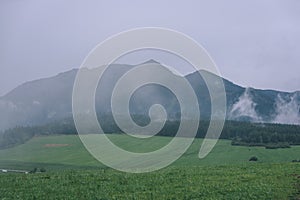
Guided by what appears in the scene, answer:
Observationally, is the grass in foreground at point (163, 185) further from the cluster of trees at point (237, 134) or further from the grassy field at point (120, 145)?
the cluster of trees at point (237, 134)

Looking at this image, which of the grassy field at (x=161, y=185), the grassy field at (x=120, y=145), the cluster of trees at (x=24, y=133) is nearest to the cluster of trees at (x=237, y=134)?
the cluster of trees at (x=24, y=133)

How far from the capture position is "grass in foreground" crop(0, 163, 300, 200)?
2492 centimetres

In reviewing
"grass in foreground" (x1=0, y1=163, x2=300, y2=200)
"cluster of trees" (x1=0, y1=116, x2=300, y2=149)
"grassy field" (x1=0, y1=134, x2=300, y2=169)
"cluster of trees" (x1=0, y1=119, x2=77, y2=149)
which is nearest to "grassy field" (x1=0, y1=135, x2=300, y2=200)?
"grass in foreground" (x1=0, y1=163, x2=300, y2=200)

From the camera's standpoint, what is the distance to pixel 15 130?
6496 inches

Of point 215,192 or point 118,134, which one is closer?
point 215,192

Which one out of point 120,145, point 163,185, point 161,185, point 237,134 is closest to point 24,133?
point 120,145

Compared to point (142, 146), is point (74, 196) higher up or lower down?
lower down

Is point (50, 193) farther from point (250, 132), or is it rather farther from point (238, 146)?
point (250, 132)

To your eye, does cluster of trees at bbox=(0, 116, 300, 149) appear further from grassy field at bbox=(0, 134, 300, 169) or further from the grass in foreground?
the grass in foreground

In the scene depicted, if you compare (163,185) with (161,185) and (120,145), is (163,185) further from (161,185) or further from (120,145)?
(120,145)

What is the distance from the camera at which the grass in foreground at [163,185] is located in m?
24.9

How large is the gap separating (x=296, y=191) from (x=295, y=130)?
123 meters

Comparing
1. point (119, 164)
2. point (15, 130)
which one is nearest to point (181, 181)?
point (119, 164)

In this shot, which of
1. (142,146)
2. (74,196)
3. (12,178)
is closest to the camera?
(74,196)
